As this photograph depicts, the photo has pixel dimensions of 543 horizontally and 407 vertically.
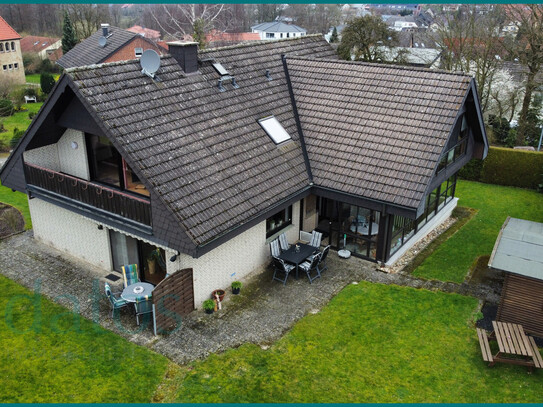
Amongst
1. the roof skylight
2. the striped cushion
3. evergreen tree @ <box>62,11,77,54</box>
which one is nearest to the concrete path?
the striped cushion

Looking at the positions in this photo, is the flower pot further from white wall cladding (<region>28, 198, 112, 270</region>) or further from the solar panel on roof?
the solar panel on roof

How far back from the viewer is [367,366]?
1231 cm

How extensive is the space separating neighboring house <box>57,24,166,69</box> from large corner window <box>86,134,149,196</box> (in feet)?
79.5

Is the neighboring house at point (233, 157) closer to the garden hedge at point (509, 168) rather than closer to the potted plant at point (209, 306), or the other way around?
the potted plant at point (209, 306)

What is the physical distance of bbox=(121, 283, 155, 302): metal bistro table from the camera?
1374cm

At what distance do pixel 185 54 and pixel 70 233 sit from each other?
23.9 ft

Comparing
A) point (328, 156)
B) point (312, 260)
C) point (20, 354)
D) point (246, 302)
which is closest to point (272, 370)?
point (246, 302)

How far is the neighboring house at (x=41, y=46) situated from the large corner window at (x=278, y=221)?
5667cm

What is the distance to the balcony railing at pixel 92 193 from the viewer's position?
1365cm

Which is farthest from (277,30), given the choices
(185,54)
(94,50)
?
(185,54)

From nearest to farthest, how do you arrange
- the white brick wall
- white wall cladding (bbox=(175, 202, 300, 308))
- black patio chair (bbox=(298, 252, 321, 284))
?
white wall cladding (bbox=(175, 202, 300, 308))
the white brick wall
black patio chair (bbox=(298, 252, 321, 284))

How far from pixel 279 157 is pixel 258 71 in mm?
4306

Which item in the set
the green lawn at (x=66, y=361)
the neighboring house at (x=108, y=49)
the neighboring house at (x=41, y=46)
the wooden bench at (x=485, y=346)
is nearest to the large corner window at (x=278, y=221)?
the green lawn at (x=66, y=361)

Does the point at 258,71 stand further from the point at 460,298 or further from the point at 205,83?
the point at 460,298
